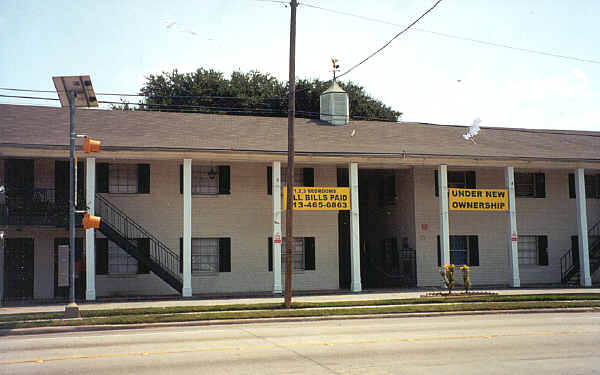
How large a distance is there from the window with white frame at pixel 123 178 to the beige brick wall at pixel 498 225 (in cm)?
1267

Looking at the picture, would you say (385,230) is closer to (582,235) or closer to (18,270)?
(582,235)

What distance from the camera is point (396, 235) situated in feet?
101

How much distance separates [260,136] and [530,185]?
13591 mm

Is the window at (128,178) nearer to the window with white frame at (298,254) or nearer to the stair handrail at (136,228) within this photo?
the stair handrail at (136,228)

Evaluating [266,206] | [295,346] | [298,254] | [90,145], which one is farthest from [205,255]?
[295,346]

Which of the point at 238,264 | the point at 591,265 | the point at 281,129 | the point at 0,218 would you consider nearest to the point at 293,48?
the point at 281,129

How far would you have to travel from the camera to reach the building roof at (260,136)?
23906mm

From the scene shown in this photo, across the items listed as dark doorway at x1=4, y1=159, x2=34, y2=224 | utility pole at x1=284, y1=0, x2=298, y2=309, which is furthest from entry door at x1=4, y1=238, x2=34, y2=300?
utility pole at x1=284, y1=0, x2=298, y2=309

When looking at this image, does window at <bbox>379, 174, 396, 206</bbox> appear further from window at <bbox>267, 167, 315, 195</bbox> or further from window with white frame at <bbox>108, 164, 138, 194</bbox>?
window with white frame at <bbox>108, 164, 138, 194</bbox>

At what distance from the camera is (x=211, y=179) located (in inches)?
1057

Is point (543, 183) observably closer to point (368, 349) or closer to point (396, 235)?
point (396, 235)

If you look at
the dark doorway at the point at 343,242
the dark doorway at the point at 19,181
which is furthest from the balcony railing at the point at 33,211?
the dark doorway at the point at 343,242

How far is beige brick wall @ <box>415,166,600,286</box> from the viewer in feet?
94.9

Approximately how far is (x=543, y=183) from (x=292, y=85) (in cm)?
1566
